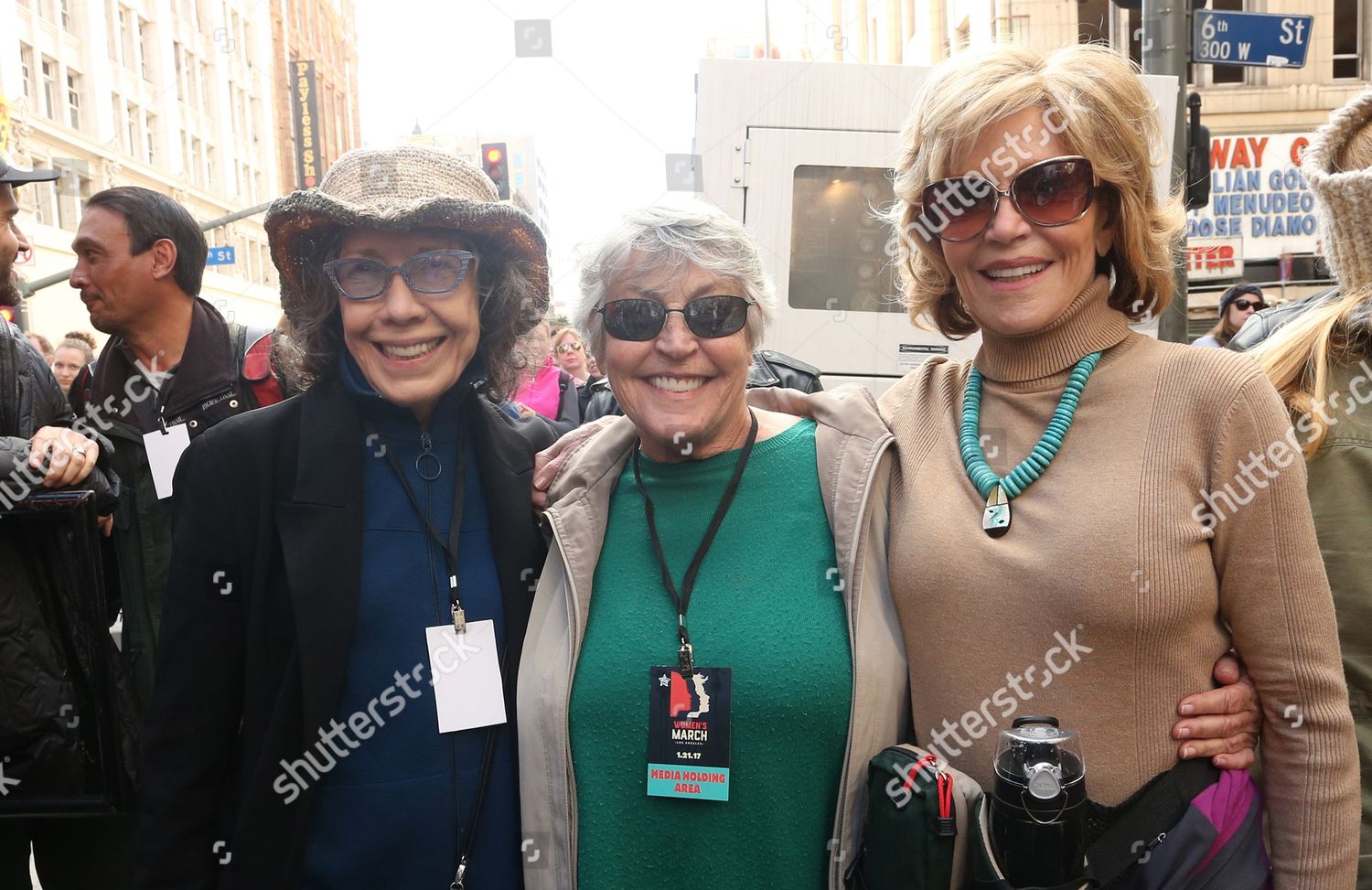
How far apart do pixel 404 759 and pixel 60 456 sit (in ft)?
4.34

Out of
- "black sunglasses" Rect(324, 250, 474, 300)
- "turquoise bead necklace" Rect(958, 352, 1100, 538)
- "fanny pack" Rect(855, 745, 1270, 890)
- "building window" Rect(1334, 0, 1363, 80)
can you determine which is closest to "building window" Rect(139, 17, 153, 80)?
"building window" Rect(1334, 0, 1363, 80)

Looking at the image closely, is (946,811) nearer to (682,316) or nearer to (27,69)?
(682,316)

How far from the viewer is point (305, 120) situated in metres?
35.0

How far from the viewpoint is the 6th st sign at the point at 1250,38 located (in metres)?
5.72

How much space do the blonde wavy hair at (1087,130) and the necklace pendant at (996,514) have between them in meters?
0.47

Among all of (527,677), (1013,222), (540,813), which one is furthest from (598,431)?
(1013,222)

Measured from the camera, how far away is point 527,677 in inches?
77.7

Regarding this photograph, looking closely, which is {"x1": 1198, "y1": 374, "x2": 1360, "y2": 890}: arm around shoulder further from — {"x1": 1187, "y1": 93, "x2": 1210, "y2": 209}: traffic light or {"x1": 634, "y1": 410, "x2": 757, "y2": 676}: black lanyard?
{"x1": 1187, "y1": 93, "x2": 1210, "y2": 209}: traffic light

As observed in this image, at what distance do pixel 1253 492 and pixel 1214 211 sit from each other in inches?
698

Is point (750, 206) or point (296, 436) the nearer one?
point (296, 436)

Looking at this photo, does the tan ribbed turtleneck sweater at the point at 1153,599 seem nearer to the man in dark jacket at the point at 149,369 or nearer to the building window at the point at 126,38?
the man in dark jacket at the point at 149,369

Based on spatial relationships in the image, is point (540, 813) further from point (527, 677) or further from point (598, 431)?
point (598, 431)

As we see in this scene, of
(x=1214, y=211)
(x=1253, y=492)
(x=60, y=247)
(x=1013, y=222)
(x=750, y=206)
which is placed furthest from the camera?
(x=60, y=247)

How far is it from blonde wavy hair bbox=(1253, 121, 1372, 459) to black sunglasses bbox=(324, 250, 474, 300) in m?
1.70
